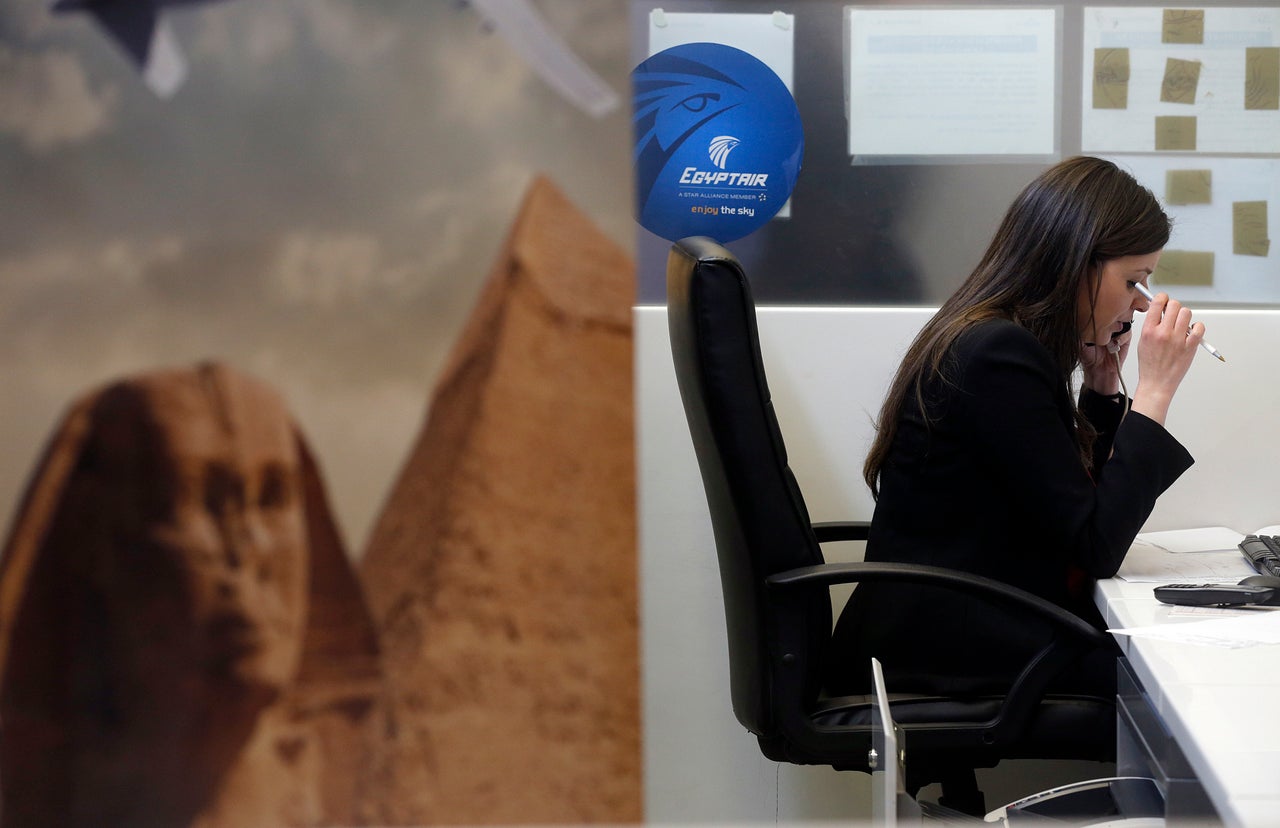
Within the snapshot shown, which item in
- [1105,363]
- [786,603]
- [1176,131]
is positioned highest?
[1176,131]

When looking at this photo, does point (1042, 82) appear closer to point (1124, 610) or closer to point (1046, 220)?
point (1046, 220)

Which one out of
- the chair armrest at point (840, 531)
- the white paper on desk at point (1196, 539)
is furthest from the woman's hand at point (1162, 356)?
the chair armrest at point (840, 531)

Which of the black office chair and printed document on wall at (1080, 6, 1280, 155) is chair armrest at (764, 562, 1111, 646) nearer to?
the black office chair

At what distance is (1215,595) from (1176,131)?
0.94 metres

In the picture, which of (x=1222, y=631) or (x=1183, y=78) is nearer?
(x=1222, y=631)

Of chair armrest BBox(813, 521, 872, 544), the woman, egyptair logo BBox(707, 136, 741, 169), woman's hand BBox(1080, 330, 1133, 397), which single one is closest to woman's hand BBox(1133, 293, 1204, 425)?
the woman

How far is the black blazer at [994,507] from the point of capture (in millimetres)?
1240

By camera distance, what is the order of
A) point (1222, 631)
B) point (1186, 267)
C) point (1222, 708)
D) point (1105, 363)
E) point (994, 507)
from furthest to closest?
point (1186, 267), point (1105, 363), point (994, 507), point (1222, 631), point (1222, 708)

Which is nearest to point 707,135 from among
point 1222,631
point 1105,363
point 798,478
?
point 798,478

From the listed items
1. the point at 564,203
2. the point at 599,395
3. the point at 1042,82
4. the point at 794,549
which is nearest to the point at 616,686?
the point at 599,395

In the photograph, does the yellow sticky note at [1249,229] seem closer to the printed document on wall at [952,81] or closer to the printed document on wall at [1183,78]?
the printed document on wall at [1183,78]

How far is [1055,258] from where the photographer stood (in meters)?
1.35

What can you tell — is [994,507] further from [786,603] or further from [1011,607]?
[786,603]

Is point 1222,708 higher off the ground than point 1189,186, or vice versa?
point 1189,186
